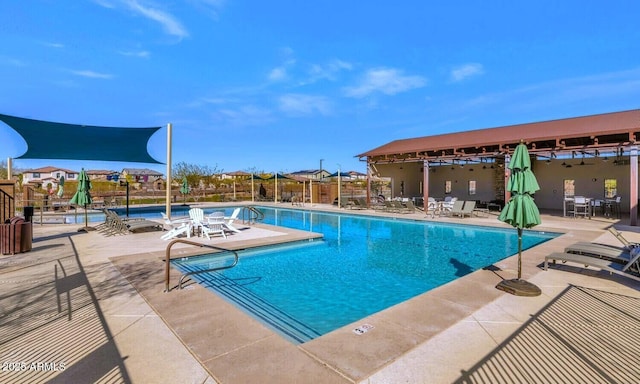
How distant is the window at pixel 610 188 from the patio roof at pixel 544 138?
3.28m

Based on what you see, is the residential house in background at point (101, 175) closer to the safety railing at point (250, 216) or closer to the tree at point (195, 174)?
the tree at point (195, 174)

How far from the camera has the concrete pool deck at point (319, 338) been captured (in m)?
2.42

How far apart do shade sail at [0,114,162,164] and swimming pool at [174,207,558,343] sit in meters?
5.60

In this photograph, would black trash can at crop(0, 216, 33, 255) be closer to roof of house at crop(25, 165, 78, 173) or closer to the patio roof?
the patio roof

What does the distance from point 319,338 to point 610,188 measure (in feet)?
63.3

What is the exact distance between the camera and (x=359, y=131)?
1394 inches

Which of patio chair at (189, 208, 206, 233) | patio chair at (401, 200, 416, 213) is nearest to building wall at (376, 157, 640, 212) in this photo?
patio chair at (401, 200, 416, 213)

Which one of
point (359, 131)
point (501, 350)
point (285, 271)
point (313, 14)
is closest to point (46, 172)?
point (359, 131)

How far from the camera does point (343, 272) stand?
648cm

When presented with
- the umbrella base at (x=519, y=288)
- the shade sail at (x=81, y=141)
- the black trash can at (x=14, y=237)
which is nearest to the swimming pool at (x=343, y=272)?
the umbrella base at (x=519, y=288)

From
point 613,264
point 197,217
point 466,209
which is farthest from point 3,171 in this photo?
point 613,264

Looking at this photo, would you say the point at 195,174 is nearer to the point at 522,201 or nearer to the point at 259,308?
the point at 259,308

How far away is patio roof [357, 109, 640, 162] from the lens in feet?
38.5

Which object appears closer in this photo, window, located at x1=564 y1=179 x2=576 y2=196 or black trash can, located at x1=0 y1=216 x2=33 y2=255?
black trash can, located at x1=0 y1=216 x2=33 y2=255
